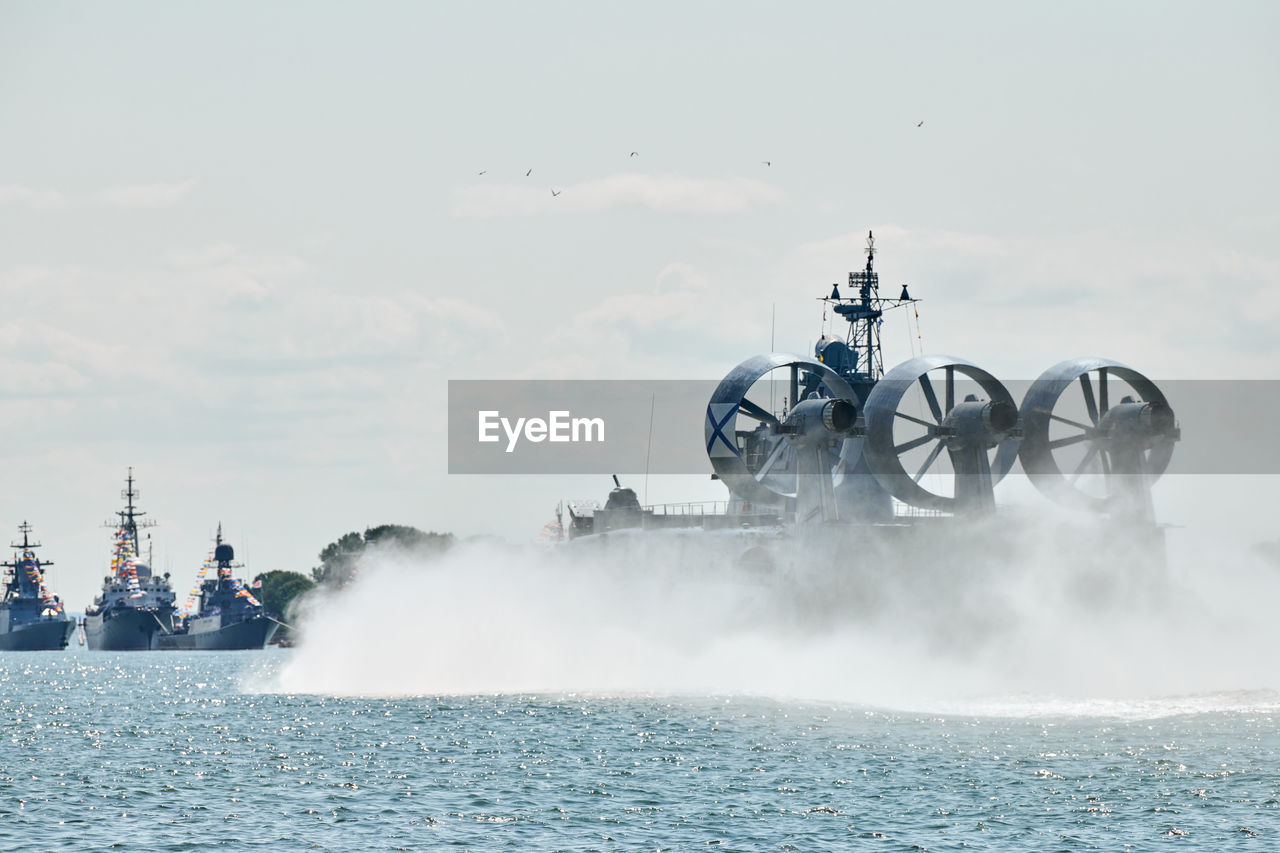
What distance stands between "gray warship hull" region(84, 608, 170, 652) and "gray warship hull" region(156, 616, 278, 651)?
6.43 meters

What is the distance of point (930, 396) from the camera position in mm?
64312

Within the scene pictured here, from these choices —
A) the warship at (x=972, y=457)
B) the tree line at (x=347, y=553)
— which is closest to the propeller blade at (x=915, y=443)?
the warship at (x=972, y=457)

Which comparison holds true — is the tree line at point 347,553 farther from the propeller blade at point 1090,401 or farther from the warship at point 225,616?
the propeller blade at point 1090,401

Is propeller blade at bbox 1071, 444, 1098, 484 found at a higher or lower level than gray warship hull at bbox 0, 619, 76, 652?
higher

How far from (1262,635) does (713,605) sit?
23364 millimetres

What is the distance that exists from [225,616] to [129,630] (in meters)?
16.9

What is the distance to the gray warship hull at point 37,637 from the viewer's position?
19038cm

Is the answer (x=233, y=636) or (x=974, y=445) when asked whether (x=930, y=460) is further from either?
(x=233, y=636)

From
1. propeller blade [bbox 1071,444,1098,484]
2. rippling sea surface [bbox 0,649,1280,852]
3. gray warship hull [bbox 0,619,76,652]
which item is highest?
propeller blade [bbox 1071,444,1098,484]

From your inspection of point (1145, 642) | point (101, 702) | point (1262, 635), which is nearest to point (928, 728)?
point (1145, 642)

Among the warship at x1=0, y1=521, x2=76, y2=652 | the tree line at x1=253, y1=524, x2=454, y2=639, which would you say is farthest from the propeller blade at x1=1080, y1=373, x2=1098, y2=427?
the warship at x1=0, y1=521, x2=76, y2=652

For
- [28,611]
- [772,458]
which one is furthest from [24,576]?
[772,458]

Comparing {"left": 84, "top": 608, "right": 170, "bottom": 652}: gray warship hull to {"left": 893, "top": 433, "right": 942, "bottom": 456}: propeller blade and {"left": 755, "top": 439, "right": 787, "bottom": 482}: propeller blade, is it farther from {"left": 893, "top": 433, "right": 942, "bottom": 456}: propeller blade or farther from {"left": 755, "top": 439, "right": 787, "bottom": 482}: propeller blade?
{"left": 893, "top": 433, "right": 942, "bottom": 456}: propeller blade

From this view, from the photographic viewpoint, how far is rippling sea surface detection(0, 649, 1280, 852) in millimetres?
31016
